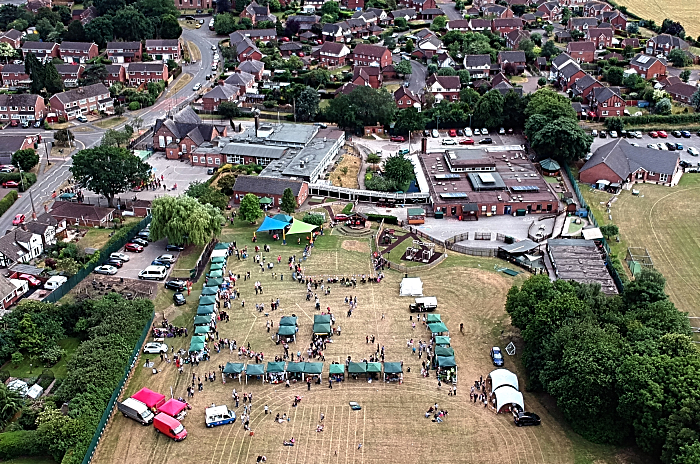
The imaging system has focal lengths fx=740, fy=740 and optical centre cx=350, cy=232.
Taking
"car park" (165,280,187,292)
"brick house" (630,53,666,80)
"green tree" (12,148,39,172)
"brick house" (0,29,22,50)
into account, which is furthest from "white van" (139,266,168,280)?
"brick house" (0,29,22,50)

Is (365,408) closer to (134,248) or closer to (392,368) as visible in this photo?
(392,368)

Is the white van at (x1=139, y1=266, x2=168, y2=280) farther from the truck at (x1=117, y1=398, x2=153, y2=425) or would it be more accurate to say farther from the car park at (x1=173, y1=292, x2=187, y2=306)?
the truck at (x1=117, y1=398, x2=153, y2=425)

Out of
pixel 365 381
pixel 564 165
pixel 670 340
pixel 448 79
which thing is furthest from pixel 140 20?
pixel 670 340

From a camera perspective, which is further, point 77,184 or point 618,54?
point 618,54

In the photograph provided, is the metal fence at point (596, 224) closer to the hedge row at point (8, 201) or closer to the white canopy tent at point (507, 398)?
the white canopy tent at point (507, 398)

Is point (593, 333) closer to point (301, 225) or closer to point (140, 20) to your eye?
point (301, 225)

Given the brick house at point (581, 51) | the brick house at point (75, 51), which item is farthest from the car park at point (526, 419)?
the brick house at point (75, 51)

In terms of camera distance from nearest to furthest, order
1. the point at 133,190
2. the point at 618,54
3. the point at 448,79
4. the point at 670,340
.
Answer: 1. the point at 670,340
2. the point at 133,190
3. the point at 448,79
4. the point at 618,54

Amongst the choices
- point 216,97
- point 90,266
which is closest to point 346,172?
point 216,97
